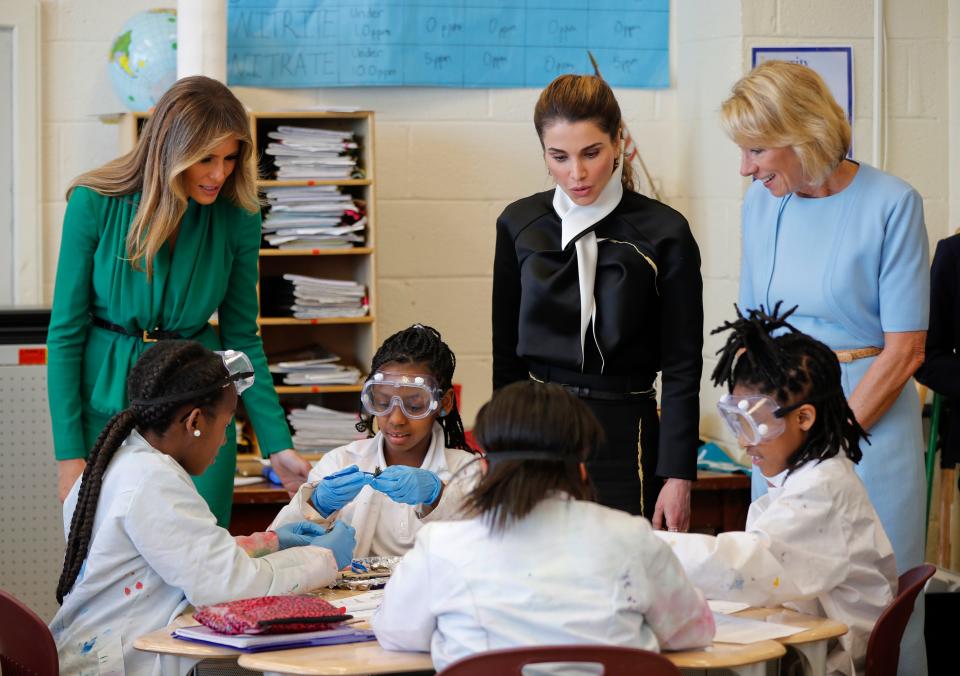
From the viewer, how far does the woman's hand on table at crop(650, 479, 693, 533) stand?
2.53 m

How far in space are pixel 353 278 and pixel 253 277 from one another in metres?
1.28

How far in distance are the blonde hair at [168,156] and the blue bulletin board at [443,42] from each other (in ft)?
5.10

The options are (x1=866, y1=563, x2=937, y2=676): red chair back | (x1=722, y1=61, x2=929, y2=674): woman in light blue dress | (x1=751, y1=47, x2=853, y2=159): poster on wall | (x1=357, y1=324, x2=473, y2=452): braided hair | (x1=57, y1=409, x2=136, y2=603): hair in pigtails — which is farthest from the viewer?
(x1=751, y1=47, x2=853, y2=159): poster on wall

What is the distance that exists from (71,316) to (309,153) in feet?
4.60

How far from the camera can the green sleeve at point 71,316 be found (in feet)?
8.44

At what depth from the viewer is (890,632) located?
2.05 metres

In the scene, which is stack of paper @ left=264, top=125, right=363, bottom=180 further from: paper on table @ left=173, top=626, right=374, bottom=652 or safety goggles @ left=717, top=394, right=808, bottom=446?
paper on table @ left=173, top=626, right=374, bottom=652

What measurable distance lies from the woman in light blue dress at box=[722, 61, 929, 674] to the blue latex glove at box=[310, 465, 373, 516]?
3.28 ft

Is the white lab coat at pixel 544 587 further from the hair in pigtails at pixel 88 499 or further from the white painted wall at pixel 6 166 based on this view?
the white painted wall at pixel 6 166

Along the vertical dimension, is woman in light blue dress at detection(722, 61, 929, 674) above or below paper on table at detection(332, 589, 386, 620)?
above

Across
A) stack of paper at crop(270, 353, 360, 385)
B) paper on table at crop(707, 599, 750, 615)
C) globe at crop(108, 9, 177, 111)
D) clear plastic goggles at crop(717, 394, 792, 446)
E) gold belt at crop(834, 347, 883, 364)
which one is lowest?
paper on table at crop(707, 599, 750, 615)

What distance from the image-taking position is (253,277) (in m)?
2.83

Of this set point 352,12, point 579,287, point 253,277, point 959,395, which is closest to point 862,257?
point 579,287

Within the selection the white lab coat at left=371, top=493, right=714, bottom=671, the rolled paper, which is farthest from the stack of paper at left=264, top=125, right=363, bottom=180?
the white lab coat at left=371, top=493, right=714, bottom=671
